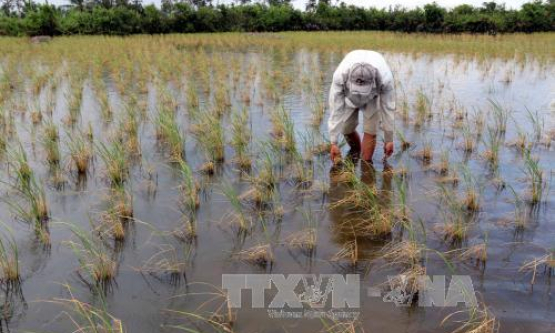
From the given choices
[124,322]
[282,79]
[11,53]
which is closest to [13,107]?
[282,79]

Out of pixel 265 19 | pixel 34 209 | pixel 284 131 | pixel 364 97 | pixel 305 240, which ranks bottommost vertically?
pixel 305 240

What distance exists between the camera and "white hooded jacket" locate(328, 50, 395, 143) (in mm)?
3727

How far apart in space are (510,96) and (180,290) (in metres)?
6.88

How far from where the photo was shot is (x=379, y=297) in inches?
90.3

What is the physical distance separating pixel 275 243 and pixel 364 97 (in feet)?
5.54

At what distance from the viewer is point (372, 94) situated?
3902 millimetres

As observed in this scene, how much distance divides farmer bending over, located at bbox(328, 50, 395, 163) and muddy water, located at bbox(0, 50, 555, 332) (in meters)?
0.34

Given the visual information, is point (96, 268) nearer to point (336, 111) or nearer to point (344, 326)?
point (344, 326)

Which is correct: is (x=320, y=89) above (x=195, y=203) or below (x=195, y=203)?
above

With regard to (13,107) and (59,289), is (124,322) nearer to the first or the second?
(59,289)

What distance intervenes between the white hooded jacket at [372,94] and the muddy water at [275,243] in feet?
1.49

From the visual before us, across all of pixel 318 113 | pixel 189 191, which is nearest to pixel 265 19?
pixel 318 113
